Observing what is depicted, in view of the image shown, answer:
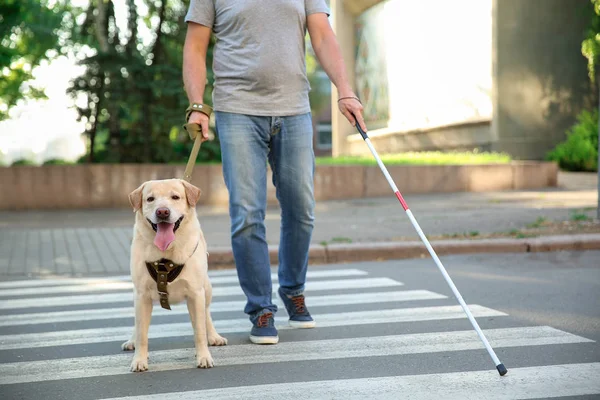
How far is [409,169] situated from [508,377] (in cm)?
1437

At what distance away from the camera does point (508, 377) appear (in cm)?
425

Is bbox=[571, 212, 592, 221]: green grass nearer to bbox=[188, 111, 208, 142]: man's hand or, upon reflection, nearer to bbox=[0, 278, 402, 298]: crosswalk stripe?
bbox=[0, 278, 402, 298]: crosswalk stripe

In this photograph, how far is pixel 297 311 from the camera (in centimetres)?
566

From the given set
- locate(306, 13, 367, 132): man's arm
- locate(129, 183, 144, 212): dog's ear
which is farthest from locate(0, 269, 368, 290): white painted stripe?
locate(129, 183, 144, 212): dog's ear

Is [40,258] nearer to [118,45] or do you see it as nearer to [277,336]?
[277,336]

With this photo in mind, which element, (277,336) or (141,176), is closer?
(277,336)

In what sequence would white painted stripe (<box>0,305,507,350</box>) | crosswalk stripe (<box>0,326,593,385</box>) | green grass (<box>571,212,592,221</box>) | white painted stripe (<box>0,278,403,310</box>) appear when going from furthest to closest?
green grass (<box>571,212,592,221</box>) → white painted stripe (<box>0,278,403,310</box>) → white painted stripe (<box>0,305,507,350</box>) → crosswalk stripe (<box>0,326,593,385</box>)

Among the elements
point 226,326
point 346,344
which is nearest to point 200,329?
point 346,344

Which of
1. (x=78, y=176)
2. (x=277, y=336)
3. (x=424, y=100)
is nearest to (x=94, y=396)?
(x=277, y=336)

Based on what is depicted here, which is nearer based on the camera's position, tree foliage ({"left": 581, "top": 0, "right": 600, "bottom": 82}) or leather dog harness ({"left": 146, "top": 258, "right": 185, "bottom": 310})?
leather dog harness ({"left": 146, "top": 258, "right": 185, "bottom": 310})

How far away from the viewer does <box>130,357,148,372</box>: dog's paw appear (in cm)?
454

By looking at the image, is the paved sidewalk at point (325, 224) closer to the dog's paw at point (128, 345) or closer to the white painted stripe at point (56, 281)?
the white painted stripe at point (56, 281)

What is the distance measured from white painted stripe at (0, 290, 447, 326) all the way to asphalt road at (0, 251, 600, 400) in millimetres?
15

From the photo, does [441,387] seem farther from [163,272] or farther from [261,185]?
[261,185]
